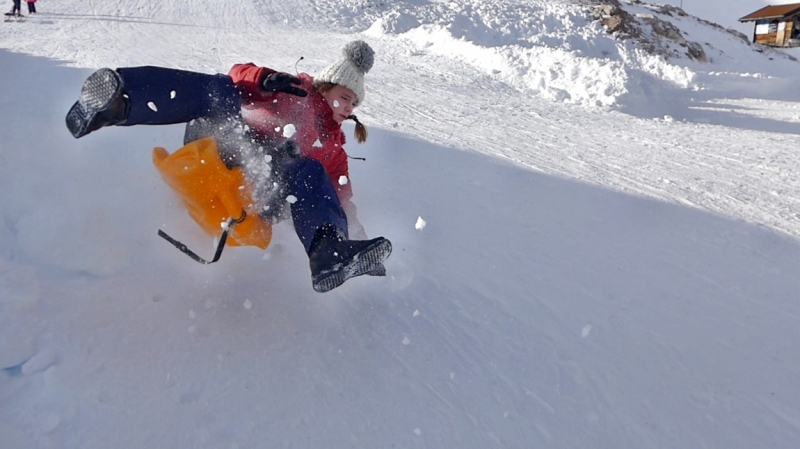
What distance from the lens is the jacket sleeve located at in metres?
2.43

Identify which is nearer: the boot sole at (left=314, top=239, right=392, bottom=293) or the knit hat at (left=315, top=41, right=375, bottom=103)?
the boot sole at (left=314, top=239, right=392, bottom=293)

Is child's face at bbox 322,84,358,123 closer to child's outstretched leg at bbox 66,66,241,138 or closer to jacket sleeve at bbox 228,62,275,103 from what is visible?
jacket sleeve at bbox 228,62,275,103

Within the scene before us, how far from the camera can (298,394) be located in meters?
1.83

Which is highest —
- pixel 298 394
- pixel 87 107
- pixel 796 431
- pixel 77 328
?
pixel 87 107

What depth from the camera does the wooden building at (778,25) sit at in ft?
78.7

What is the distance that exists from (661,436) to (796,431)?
45 cm

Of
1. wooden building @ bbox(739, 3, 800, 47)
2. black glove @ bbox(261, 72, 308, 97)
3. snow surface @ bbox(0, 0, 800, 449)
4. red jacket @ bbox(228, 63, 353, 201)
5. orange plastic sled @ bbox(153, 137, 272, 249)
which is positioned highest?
wooden building @ bbox(739, 3, 800, 47)

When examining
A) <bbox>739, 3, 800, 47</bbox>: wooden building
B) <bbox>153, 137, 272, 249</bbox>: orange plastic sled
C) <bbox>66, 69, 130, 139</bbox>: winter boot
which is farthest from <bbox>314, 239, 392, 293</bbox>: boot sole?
<bbox>739, 3, 800, 47</bbox>: wooden building

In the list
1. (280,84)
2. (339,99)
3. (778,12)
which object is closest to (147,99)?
(280,84)

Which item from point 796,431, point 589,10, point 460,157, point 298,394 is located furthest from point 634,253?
point 589,10

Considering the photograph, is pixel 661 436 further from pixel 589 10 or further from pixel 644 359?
pixel 589 10

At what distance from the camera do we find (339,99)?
2615mm

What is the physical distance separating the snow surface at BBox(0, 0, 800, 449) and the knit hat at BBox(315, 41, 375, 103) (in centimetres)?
75

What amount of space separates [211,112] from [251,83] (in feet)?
0.66
